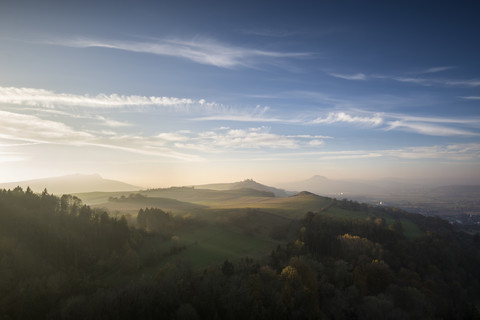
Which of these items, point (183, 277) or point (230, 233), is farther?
point (230, 233)

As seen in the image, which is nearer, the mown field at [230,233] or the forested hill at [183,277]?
the forested hill at [183,277]

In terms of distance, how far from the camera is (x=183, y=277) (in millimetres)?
43938

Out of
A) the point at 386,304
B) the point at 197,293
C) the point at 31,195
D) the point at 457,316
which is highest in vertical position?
the point at 31,195

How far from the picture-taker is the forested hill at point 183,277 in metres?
34.6

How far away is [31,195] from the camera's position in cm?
6338

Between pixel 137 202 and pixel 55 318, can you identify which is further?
pixel 137 202

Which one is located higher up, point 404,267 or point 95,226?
point 95,226

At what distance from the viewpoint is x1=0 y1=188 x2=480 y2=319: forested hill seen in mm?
34594

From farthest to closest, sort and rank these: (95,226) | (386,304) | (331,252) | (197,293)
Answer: (331,252)
(95,226)
(386,304)
(197,293)

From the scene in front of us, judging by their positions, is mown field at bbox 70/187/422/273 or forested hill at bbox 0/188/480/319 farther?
mown field at bbox 70/187/422/273

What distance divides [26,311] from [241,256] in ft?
135

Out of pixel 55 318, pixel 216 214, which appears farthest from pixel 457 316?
pixel 55 318

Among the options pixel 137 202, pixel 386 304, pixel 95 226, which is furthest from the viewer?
pixel 137 202

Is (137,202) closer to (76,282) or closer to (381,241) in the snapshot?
(76,282)
